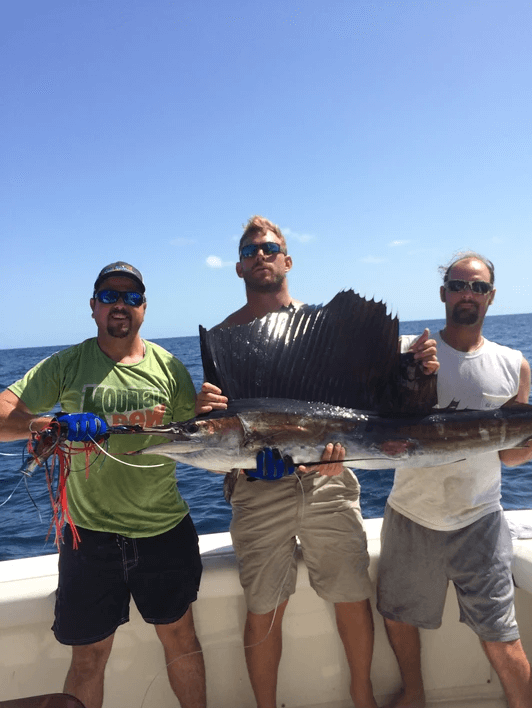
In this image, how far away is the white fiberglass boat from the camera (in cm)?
206

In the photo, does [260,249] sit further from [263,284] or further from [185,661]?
[185,661]

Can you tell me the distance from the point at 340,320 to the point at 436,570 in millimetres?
1054

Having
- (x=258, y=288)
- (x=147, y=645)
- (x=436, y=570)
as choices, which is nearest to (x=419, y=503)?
(x=436, y=570)

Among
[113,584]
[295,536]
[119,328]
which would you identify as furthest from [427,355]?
[113,584]

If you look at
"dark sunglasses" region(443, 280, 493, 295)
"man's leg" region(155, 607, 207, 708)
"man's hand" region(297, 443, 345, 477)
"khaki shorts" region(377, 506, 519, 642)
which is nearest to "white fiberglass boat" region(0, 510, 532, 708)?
"man's leg" region(155, 607, 207, 708)

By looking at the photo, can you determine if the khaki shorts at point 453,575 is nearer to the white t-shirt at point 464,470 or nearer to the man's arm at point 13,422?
the white t-shirt at point 464,470

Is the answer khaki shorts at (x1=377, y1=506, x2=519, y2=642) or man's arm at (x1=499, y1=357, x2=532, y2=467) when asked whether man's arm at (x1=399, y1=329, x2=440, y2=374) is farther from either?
khaki shorts at (x1=377, y1=506, x2=519, y2=642)

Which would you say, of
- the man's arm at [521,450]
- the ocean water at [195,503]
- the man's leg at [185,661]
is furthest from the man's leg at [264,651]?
the ocean water at [195,503]

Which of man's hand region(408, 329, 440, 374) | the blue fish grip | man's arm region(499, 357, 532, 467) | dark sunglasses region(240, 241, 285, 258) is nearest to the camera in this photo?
the blue fish grip

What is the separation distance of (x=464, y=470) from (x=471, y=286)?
0.73 m

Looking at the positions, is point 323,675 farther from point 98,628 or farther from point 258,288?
point 258,288

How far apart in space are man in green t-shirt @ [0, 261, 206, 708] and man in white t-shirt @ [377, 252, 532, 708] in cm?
84

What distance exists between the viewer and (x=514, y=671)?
1898 millimetres

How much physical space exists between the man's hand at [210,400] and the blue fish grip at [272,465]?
23 cm
